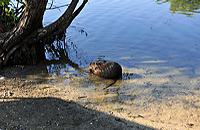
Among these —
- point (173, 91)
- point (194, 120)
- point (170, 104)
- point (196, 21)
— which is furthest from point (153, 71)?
point (196, 21)

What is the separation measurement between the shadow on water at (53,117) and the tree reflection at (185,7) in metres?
9.36

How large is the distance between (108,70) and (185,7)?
27.3 feet

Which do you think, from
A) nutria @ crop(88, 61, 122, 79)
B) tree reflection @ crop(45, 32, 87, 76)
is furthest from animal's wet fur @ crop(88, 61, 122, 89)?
tree reflection @ crop(45, 32, 87, 76)

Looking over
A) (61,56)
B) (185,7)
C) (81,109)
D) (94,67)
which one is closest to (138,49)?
(94,67)

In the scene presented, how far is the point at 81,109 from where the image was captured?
5.53m

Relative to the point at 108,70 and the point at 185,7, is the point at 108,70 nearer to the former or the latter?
the point at 108,70

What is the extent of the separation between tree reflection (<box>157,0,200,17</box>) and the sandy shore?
24.3 feet

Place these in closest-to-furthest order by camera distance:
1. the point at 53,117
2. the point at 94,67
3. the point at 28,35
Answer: the point at 53,117
the point at 94,67
the point at 28,35

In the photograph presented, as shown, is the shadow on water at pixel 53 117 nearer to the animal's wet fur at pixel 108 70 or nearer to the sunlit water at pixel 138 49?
the sunlit water at pixel 138 49

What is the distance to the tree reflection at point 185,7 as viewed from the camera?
12871mm

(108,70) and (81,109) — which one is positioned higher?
(108,70)

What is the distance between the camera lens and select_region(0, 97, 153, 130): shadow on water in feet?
15.0

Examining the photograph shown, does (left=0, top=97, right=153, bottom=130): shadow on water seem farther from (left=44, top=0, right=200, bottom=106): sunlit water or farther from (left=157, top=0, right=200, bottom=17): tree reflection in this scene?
(left=157, top=0, right=200, bottom=17): tree reflection

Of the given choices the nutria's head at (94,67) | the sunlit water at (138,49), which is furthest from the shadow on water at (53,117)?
the nutria's head at (94,67)
